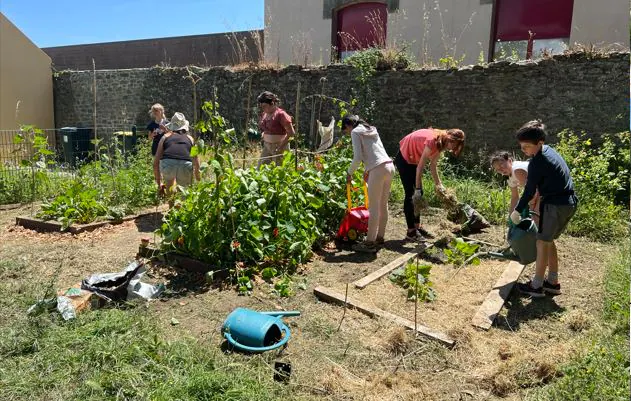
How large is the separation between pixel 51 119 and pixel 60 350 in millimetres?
15407

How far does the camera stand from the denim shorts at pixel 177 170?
609 cm

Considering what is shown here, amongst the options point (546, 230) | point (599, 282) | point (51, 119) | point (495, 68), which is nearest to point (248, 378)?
point (546, 230)

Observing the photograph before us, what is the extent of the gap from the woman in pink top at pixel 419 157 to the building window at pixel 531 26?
5901mm

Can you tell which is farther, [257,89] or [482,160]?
[257,89]

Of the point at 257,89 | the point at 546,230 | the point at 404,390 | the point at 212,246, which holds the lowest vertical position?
the point at 404,390

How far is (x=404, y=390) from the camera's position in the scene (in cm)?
294

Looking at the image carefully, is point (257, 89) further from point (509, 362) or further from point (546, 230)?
point (509, 362)

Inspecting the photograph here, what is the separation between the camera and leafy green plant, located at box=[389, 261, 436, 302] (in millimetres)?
4320

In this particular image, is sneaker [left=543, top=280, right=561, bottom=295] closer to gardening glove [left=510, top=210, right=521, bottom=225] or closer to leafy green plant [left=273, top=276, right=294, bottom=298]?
gardening glove [left=510, top=210, right=521, bottom=225]

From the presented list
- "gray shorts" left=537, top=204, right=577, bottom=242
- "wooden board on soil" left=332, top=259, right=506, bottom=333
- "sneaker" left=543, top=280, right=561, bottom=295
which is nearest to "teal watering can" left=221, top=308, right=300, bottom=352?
"wooden board on soil" left=332, top=259, right=506, bottom=333

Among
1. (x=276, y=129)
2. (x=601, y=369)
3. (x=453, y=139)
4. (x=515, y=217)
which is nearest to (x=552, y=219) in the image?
(x=515, y=217)

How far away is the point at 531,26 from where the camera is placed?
10.8 metres

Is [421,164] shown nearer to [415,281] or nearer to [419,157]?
[419,157]

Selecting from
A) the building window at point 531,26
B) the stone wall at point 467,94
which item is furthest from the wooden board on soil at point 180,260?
the building window at point 531,26
